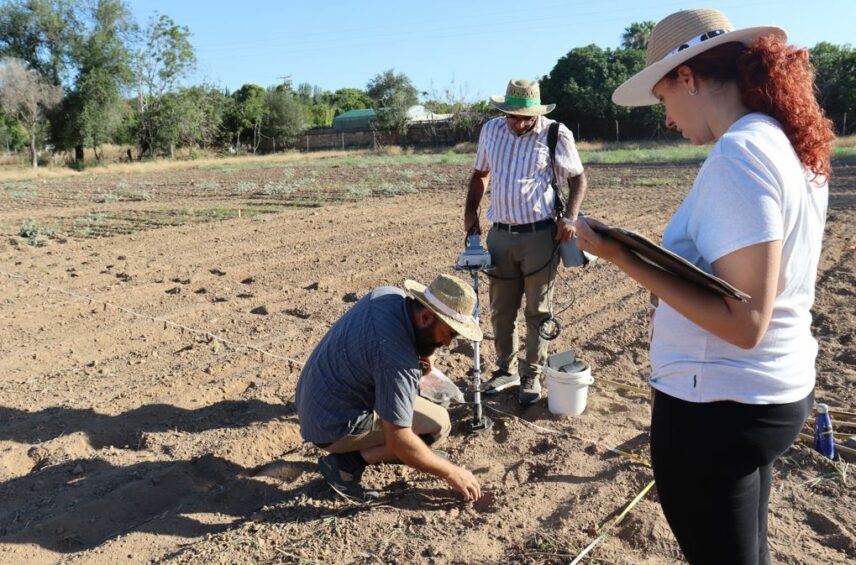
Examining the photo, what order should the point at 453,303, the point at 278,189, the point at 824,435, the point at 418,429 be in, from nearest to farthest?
the point at 453,303
the point at 824,435
the point at 418,429
the point at 278,189

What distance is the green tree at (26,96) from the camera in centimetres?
3703

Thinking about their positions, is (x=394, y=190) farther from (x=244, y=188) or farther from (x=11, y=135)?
(x=11, y=135)

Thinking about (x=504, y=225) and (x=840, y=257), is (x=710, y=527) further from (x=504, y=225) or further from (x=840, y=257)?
(x=840, y=257)

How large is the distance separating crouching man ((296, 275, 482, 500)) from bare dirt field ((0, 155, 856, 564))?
0.21 meters

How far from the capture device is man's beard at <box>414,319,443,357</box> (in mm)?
3055

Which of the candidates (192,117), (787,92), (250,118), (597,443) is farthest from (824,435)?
(250,118)

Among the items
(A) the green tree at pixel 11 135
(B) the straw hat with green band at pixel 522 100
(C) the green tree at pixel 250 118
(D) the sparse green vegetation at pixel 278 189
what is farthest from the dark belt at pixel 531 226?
(A) the green tree at pixel 11 135

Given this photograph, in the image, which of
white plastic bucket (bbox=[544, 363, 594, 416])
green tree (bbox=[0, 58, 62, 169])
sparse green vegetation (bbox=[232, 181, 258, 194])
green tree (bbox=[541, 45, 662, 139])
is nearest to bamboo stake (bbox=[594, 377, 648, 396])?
white plastic bucket (bbox=[544, 363, 594, 416])

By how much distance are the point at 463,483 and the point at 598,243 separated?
1833 millimetres

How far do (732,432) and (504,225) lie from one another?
2955mm

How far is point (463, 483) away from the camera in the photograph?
3.16 metres

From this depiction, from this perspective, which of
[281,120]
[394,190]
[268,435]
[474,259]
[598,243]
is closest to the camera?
[598,243]

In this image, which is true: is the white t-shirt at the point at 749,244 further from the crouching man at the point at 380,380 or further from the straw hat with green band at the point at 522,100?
the straw hat with green band at the point at 522,100

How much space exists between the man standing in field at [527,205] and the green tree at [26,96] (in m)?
38.4
